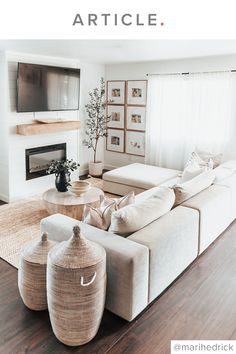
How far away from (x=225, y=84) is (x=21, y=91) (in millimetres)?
3185

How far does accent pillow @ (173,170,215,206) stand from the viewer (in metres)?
3.15

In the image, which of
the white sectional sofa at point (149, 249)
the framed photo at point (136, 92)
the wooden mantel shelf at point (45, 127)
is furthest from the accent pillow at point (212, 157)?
the wooden mantel shelf at point (45, 127)

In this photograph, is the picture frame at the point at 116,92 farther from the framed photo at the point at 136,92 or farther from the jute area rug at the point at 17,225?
the jute area rug at the point at 17,225

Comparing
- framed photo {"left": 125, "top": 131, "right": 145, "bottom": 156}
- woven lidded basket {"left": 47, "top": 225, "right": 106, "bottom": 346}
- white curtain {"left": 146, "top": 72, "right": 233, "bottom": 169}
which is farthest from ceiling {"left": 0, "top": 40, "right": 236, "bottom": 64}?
woven lidded basket {"left": 47, "top": 225, "right": 106, "bottom": 346}

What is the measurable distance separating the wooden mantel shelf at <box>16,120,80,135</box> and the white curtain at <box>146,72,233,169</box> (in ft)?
4.92

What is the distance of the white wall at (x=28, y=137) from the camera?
475cm

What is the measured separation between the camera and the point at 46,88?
202 inches

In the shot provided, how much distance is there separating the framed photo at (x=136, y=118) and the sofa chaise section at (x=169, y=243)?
3501 mm

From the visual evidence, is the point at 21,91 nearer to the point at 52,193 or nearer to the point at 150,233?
the point at 52,193

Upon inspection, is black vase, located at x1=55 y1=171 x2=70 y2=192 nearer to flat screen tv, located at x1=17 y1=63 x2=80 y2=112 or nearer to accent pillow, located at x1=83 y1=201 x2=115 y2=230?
flat screen tv, located at x1=17 y1=63 x2=80 y2=112

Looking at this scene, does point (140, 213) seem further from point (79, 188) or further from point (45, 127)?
point (45, 127)

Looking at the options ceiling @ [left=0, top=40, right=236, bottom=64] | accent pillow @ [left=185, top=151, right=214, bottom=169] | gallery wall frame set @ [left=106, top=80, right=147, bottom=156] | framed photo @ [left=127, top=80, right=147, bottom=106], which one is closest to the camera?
ceiling @ [left=0, top=40, right=236, bottom=64]

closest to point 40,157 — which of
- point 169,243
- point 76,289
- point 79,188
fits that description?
point 79,188

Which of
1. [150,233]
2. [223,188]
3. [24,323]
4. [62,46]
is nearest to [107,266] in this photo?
[150,233]
